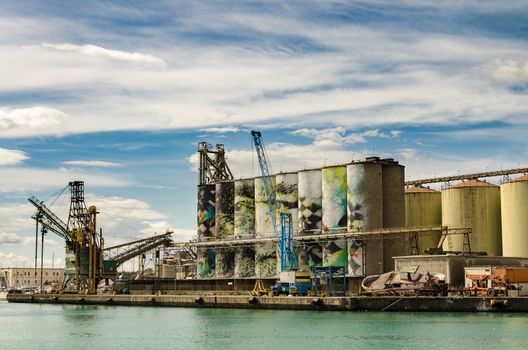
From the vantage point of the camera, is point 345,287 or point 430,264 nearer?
point 430,264

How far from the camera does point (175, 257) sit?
13488 centimetres

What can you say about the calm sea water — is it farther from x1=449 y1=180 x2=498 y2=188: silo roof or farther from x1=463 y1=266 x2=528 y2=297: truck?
x1=449 y1=180 x2=498 y2=188: silo roof

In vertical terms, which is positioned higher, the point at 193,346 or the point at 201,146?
the point at 201,146

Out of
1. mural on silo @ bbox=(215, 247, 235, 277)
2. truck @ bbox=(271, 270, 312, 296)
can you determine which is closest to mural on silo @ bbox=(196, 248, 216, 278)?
mural on silo @ bbox=(215, 247, 235, 277)

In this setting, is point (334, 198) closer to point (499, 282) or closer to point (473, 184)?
point (473, 184)

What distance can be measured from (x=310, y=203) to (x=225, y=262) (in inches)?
645

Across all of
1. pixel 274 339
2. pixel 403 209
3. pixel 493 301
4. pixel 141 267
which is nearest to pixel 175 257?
pixel 141 267

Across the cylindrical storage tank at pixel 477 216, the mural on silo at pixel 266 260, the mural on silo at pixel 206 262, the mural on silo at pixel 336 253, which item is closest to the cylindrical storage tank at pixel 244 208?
the mural on silo at pixel 266 260

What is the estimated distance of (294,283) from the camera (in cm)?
8806

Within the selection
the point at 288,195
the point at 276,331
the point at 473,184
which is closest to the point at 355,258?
the point at 288,195

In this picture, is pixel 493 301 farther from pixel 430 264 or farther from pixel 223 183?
pixel 223 183

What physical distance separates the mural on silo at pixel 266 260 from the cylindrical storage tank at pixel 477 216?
2025cm

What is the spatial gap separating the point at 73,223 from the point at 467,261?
61.7 metres

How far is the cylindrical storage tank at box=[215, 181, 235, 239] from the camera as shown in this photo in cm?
11119
